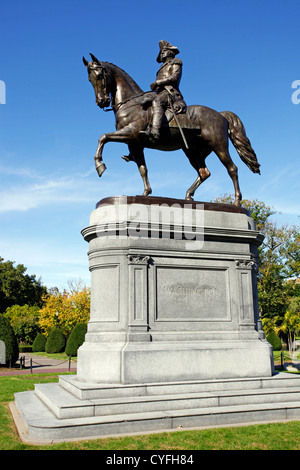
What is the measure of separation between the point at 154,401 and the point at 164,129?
687 cm

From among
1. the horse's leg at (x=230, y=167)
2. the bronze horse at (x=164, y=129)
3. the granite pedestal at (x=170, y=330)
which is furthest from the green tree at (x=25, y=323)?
the horse's leg at (x=230, y=167)

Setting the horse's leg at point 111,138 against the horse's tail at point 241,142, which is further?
the horse's tail at point 241,142

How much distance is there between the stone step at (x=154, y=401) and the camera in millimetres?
7648

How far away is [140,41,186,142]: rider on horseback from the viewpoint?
35.1ft

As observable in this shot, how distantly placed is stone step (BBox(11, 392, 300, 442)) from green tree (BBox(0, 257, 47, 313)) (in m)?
54.8

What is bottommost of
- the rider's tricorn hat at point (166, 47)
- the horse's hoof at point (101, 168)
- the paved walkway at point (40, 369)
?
the paved walkway at point (40, 369)

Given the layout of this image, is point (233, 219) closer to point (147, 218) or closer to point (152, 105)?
point (147, 218)

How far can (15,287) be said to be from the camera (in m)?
61.5

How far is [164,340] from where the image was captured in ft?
30.9

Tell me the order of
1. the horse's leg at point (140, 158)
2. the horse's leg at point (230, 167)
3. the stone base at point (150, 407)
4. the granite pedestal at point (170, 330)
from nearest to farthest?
1. the stone base at point (150, 407)
2. the granite pedestal at point (170, 330)
3. the horse's leg at point (140, 158)
4. the horse's leg at point (230, 167)

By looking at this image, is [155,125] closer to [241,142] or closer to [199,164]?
[199,164]

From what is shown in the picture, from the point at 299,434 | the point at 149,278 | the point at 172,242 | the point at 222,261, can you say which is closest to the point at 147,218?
the point at 172,242

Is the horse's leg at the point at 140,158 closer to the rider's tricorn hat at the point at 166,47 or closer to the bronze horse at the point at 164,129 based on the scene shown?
the bronze horse at the point at 164,129

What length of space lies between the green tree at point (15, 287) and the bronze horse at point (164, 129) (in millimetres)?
53807
